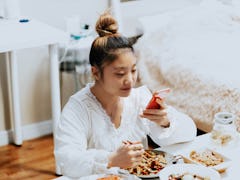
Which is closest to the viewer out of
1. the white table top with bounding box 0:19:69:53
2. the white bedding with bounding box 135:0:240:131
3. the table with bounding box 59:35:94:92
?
the white table top with bounding box 0:19:69:53

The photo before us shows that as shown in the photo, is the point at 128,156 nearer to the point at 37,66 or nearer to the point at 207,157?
the point at 207,157

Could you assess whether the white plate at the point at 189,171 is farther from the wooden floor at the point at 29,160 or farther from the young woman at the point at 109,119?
the wooden floor at the point at 29,160

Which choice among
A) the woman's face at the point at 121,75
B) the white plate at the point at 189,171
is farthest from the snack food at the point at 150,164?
the woman's face at the point at 121,75

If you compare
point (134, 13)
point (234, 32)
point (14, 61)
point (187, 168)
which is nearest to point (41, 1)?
point (14, 61)

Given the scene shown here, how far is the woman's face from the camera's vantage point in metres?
1.52

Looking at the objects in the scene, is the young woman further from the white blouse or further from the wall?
the wall

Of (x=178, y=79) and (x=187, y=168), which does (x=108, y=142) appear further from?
(x=178, y=79)

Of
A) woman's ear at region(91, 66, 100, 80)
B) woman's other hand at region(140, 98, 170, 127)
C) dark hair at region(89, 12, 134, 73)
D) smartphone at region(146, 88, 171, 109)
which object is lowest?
woman's other hand at region(140, 98, 170, 127)

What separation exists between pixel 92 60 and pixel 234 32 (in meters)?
1.81

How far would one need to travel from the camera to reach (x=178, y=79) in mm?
2869

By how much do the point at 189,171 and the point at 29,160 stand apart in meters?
1.66

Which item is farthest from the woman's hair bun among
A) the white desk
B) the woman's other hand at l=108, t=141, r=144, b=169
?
the white desk

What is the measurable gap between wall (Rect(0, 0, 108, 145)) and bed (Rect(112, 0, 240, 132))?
1.29 ft

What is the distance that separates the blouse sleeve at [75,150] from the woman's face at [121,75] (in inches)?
5.5
